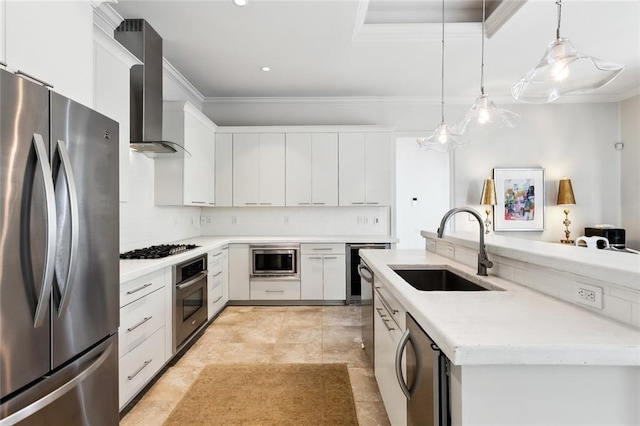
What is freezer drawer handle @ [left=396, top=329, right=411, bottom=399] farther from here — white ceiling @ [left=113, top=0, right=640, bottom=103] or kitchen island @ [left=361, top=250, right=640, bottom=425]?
white ceiling @ [left=113, top=0, right=640, bottom=103]

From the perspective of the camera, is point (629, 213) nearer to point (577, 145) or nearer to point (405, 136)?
point (577, 145)

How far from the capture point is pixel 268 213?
4941 mm

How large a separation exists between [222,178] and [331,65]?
209 cm

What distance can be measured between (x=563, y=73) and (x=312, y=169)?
324cm

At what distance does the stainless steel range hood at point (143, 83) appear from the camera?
281 cm

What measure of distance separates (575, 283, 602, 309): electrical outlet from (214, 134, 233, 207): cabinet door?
4079 millimetres

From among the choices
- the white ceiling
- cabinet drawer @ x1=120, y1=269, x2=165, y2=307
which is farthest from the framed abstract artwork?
cabinet drawer @ x1=120, y1=269, x2=165, y2=307

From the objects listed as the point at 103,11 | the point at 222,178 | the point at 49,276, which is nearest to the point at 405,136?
the point at 222,178

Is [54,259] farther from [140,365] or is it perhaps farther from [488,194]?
[488,194]

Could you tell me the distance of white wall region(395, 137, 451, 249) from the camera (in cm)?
554

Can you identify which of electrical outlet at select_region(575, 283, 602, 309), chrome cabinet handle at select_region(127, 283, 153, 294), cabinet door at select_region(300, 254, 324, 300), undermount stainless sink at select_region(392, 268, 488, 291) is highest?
electrical outlet at select_region(575, 283, 602, 309)

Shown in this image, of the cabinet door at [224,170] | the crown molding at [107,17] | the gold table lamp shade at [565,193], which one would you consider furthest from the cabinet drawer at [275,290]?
the gold table lamp shade at [565,193]

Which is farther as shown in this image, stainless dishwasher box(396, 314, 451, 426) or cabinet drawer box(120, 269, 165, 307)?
cabinet drawer box(120, 269, 165, 307)

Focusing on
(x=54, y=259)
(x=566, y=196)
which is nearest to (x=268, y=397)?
(x=54, y=259)
